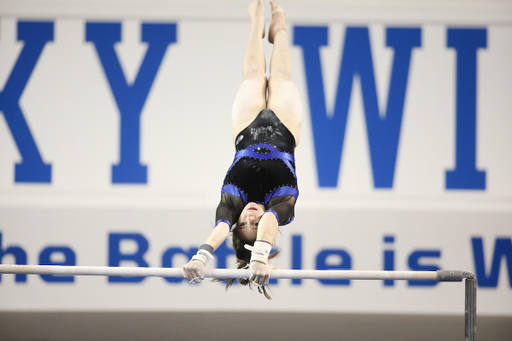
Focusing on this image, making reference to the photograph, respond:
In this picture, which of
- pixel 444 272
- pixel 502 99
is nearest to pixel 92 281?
pixel 444 272

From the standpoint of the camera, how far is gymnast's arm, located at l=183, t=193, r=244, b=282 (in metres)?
2.28

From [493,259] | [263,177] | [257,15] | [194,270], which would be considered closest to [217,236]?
[194,270]

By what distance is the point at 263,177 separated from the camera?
284 centimetres

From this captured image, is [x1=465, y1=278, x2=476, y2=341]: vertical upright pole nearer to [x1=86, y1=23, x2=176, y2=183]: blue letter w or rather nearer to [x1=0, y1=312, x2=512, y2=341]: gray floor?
[x1=0, y1=312, x2=512, y2=341]: gray floor

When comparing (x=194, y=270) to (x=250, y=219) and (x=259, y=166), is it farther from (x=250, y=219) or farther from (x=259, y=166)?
(x=259, y=166)

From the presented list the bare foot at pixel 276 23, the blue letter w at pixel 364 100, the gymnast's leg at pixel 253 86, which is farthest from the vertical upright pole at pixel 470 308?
the bare foot at pixel 276 23

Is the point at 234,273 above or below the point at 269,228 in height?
below

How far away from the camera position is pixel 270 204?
9.04 ft

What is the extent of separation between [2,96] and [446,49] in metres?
4.67

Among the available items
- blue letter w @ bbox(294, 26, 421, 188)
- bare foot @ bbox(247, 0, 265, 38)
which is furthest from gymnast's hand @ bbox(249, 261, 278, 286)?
blue letter w @ bbox(294, 26, 421, 188)

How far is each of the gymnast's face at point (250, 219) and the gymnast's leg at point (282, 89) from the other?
2.47 ft

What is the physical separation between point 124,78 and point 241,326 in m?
2.80

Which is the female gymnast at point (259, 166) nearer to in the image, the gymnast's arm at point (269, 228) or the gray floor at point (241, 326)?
the gymnast's arm at point (269, 228)

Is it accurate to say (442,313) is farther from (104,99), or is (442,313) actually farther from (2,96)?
(2,96)
